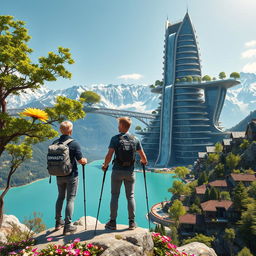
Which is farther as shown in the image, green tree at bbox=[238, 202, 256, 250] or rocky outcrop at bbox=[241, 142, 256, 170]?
rocky outcrop at bbox=[241, 142, 256, 170]

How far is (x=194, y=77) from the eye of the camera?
129m

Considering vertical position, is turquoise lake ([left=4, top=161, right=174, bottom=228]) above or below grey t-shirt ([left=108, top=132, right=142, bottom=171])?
below

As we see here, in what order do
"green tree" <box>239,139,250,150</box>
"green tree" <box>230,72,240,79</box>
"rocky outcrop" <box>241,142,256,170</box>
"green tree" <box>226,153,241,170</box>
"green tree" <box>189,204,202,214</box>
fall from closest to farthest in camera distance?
1. "green tree" <box>189,204,202,214</box>
2. "rocky outcrop" <box>241,142,256,170</box>
3. "green tree" <box>226,153,241,170</box>
4. "green tree" <box>239,139,250,150</box>
5. "green tree" <box>230,72,240,79</box>

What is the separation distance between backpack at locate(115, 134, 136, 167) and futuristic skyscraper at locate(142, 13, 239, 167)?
363ft

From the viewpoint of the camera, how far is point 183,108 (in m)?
123


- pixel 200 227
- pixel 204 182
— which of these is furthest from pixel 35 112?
pixel 204 182

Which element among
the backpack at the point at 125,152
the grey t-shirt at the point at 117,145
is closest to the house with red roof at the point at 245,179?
the grey t-shirt at the point at 117,145

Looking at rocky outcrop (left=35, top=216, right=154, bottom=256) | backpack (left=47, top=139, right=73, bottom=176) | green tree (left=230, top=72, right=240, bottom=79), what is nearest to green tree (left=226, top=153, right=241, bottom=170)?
rocky outcrop (left=35, top=216, right=154, bottom=256)

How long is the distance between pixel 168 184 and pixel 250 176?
143 ft

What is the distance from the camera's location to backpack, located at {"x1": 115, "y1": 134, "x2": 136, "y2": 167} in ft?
23.8

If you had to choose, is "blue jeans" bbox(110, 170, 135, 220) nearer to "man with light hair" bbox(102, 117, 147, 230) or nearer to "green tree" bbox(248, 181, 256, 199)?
"man with light hair" bbox(102, 117, 147, 230)

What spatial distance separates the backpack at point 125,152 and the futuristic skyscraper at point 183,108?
111m

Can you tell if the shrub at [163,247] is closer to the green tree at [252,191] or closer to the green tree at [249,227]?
the green tree at [249,227]

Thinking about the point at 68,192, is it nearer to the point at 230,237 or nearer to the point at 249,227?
the point at 249,227
